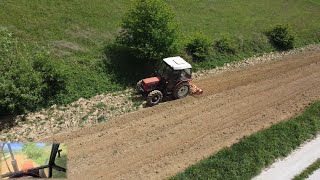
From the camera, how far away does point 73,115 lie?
23.6 meters

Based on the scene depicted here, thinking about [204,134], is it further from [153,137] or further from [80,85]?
[80,85]

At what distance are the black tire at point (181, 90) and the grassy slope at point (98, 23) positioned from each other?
3.90m

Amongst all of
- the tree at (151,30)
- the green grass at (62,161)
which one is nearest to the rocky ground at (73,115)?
the green grass at (62,161)

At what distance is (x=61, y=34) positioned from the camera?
29094mm

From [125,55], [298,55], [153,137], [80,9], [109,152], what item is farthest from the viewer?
[298,55]

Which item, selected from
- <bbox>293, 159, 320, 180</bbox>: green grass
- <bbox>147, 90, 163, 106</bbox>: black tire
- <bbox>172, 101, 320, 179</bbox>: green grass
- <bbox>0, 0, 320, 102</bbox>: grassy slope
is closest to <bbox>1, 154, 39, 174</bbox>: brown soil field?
<bbox>0, 0, 320, 102</bbox>: grassy slope

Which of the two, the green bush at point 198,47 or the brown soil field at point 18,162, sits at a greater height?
the green bush at point 198,47

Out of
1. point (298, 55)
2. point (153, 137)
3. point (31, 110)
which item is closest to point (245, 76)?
point (298, 55)

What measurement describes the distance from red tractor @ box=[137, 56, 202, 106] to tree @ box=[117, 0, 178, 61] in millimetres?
1608

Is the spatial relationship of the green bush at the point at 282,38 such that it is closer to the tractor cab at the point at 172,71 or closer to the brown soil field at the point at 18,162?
the tractor cab at the point at 172,71

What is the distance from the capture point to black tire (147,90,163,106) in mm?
24784

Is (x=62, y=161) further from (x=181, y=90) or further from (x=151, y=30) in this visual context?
(x=151, y=30)

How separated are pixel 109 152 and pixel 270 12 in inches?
976

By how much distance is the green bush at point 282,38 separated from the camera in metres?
34.8
